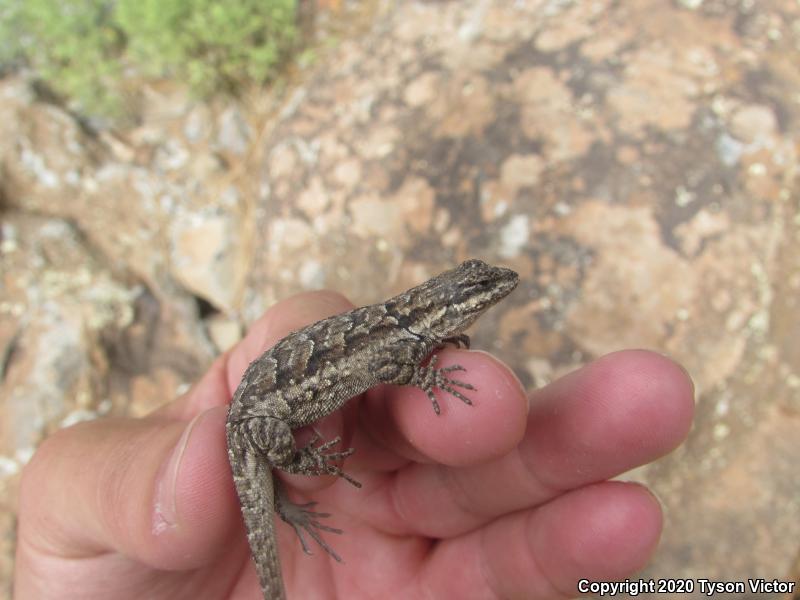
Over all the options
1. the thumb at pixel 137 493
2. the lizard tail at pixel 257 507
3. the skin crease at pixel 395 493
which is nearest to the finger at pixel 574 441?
the skin crease at pixel 395 493

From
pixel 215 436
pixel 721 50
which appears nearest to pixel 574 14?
pixel 721 50

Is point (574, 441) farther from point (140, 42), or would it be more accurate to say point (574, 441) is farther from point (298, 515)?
point (140, 42)

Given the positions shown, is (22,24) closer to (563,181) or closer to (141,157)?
(141,157)

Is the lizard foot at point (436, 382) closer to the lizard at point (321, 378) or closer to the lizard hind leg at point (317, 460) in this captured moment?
the lizard at point (321, 378)

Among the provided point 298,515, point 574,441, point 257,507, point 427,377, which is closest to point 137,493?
point 257,507

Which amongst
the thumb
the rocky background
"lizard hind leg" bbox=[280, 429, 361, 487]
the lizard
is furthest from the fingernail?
the rocky background

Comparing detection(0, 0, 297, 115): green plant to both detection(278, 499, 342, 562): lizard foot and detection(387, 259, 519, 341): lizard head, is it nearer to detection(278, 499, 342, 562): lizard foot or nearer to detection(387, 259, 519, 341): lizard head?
detection(387, 259, 519, 341): lizard head
